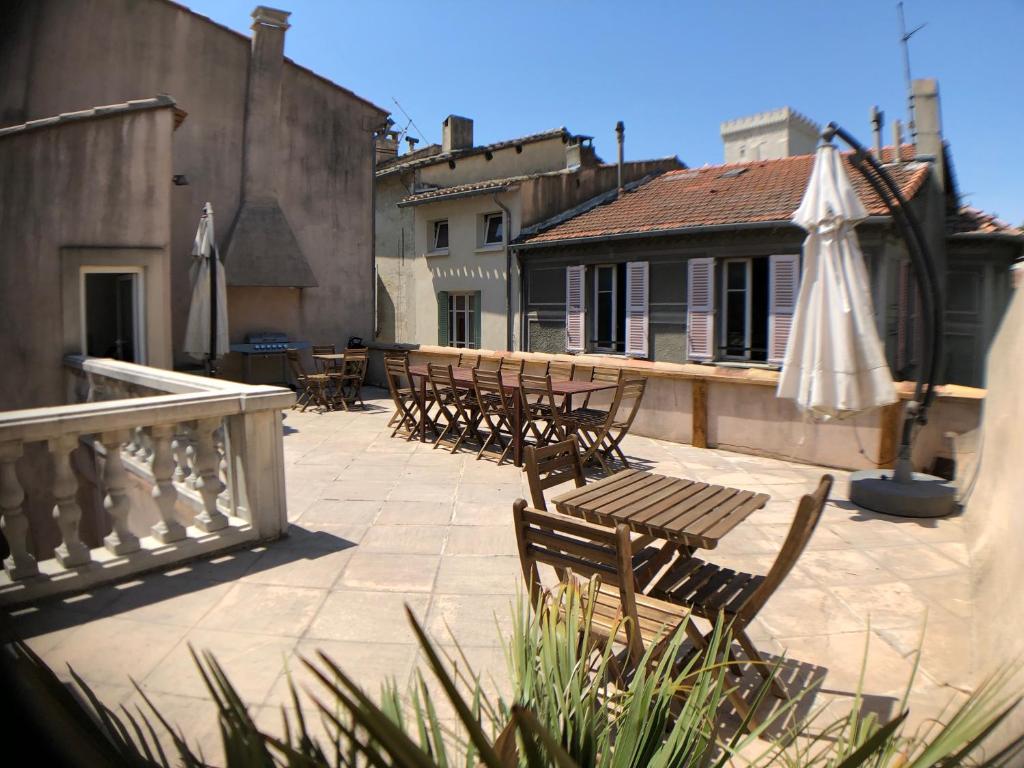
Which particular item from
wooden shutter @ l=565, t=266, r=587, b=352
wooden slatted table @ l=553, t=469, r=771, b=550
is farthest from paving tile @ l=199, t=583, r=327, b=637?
wooden shutter @ l=565, t=266, r=587, b=352

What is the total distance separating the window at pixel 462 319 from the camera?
1803 cm

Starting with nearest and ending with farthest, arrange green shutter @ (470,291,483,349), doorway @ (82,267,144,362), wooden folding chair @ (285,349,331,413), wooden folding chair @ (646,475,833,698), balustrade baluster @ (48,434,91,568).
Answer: wooden folding chair @ (646,475,833,698) < balustrade baluster @ (48,434,91,568) < doorway @ (82,267,144,362) < wooden folding chair @ (285,349,331,413) < green shutter @ (470,291,483,349)

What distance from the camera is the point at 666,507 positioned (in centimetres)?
335

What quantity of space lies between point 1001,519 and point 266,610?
4.05m

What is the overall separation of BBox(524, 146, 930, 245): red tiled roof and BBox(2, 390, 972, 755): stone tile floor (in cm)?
788

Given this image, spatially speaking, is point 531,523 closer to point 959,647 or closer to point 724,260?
point 959,647

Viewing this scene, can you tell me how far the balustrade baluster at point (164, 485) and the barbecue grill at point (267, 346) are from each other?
27.5 feet

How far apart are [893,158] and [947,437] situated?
9.19m

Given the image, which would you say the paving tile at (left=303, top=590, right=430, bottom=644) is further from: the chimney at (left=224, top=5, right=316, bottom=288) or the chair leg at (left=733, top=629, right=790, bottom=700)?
the chimney at (left=224, top=5, right=316, bottom=288)

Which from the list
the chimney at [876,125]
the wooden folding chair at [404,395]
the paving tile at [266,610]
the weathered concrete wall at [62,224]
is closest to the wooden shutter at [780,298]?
the chimney at [876,125]

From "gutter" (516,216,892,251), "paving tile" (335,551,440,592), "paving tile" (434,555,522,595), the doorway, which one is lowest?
"paving tile" (434,555,522,595)

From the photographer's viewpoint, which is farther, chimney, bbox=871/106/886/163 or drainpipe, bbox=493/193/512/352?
drainpipe, bbox=493/193/512/352

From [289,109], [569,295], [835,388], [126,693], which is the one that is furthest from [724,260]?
[126,693]

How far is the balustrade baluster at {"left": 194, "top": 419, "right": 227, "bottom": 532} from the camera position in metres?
4.43
